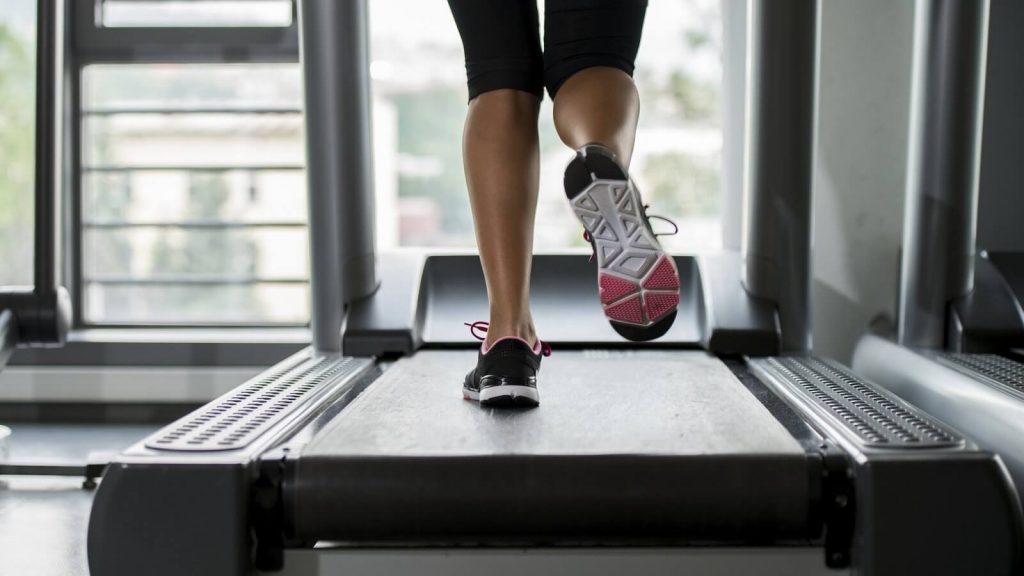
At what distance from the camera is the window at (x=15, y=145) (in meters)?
2.45

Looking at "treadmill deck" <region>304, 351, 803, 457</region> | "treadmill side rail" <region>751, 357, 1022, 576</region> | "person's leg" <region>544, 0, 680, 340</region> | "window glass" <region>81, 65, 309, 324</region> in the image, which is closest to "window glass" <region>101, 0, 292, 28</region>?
"window glass" <region>81, 65, 309, 324</region>

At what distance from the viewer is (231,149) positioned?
260 centimetres

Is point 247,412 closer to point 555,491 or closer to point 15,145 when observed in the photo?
point 555,491

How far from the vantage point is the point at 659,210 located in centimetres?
291

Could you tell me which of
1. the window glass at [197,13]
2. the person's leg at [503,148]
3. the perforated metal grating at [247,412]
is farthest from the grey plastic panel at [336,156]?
the person's leg at [503,148]

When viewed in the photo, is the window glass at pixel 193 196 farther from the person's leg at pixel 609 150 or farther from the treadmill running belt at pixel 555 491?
the treadmill running belt at pixel 555 491

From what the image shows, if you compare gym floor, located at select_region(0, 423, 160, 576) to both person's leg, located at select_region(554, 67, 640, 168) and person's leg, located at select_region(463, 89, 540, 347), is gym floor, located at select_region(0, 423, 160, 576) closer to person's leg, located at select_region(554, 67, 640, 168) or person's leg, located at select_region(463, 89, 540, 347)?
person's leg, located at select_region(463, 89, 540, 347)

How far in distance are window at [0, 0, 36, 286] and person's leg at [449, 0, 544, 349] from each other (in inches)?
65.2

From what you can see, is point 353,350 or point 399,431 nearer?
point 399,431

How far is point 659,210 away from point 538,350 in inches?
64.1

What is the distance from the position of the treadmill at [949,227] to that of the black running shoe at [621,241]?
85 cm

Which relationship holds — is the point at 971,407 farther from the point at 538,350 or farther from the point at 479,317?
the point at 479,317

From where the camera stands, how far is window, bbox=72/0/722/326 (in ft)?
8.04

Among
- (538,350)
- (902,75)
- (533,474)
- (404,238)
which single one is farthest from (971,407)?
(404,238)
